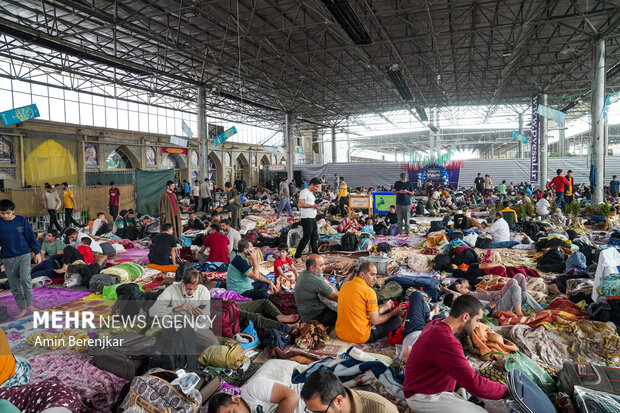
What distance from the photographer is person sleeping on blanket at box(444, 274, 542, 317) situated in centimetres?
488

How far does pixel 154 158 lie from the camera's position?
24.2 metres

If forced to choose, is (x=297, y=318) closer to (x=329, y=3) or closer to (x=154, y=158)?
(x=329, y=3)

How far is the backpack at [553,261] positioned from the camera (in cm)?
679

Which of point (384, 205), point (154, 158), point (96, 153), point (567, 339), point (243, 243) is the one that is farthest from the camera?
point (154, 158)

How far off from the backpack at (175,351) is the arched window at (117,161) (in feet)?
66.1

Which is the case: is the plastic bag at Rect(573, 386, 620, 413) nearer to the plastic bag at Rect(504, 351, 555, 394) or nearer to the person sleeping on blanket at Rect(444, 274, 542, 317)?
the plastic bag at Rect(504, 351, 555, 394)

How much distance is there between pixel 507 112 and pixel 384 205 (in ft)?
88.6

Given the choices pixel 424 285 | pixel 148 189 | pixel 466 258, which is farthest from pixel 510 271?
pixel 148 189

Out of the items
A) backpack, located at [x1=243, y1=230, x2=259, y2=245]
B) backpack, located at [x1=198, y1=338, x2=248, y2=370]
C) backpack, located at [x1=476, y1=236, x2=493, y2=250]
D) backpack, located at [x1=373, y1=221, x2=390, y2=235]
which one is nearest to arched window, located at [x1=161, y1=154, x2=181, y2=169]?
backpack, located at [x1=243, y1=230, x2=259, y2=245]

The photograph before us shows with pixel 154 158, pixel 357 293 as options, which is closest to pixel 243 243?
pixel 357 293

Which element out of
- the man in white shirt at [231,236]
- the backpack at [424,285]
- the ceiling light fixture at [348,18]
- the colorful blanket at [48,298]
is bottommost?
the colorful blanket at [48,298]

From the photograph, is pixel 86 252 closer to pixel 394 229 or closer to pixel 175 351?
pixel 175 351

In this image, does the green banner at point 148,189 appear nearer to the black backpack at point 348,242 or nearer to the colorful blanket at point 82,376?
the black backpack at point 348,242

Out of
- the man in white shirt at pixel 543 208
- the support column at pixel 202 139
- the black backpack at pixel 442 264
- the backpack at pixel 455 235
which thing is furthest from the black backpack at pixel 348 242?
the support column at pixel 202 139
